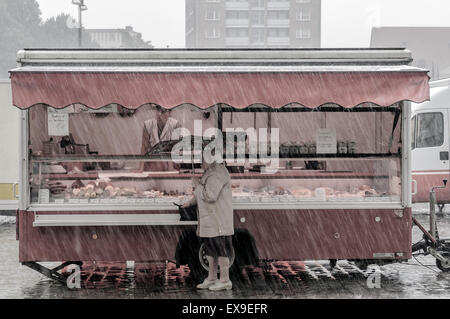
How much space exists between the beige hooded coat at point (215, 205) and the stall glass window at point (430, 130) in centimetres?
1042

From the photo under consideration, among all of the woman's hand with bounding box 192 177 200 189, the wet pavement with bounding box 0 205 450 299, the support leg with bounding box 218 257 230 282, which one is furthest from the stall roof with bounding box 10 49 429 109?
the wet pavement with bounding box 0 205 450 299

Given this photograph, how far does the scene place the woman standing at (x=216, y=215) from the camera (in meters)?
9.17

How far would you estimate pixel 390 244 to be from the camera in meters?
9.64

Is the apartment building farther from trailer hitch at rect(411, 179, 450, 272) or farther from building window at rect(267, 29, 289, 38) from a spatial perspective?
trailer hitch at rect(411, 179, 450, 272)

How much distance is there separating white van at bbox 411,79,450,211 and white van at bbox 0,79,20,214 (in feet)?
32.1

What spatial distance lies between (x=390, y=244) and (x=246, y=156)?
238 cm

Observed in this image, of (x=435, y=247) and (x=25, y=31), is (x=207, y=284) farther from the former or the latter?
(x=25, y=31)

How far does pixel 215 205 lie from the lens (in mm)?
9211

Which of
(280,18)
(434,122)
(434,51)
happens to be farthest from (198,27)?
(434,122)

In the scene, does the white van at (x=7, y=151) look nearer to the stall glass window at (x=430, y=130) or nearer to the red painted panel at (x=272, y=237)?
the red painted panel at (x=272, y=237)

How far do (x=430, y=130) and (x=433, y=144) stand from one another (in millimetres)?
421

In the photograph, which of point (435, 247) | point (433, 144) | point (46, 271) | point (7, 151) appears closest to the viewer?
point (46, 271)

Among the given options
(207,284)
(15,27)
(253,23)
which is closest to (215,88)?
(207,284)

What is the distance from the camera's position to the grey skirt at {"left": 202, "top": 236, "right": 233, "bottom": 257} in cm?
921
